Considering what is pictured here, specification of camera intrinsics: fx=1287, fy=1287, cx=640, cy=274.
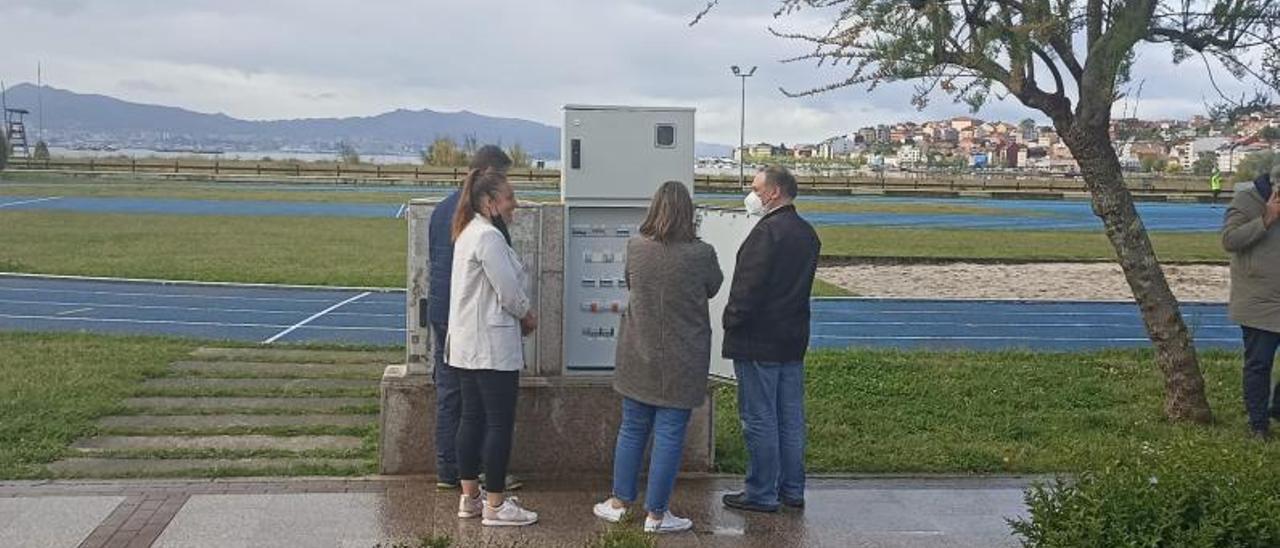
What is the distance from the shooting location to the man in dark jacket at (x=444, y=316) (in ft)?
19.8

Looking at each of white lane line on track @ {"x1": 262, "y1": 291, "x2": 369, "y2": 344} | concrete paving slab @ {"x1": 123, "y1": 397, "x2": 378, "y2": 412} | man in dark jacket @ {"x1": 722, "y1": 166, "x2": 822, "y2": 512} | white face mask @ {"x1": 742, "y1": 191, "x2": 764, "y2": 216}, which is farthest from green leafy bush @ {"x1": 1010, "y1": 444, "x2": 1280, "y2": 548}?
white lane line on track @ {"x1": 262, "y1": 291, "x2": 369, "y2": 344}

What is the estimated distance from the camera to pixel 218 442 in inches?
301

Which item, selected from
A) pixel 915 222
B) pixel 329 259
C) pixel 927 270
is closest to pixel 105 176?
pixel 915 222

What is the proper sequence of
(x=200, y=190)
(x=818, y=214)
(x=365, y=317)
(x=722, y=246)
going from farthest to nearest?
(x=200, y=190)
(x=818, y=214)
(x=365, y=317)
(x=722, y=246)

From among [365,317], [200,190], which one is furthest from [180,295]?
[200,190]

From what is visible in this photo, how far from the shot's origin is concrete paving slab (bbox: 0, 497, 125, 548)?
18.0ft

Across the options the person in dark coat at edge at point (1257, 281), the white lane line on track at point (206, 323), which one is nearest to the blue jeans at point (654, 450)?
the person in dark coat at edge at point (1257, 281)

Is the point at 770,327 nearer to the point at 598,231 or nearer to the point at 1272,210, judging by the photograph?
the point at 598,231

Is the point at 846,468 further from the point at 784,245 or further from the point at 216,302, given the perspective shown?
the point at 216,302

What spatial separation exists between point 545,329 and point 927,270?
52.6 ft

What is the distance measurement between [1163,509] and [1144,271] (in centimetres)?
470

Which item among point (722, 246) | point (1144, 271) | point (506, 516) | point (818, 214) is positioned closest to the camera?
point (506, 516)

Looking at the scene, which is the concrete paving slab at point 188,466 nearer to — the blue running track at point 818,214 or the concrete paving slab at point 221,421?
the concrete paving slab at point 221,421

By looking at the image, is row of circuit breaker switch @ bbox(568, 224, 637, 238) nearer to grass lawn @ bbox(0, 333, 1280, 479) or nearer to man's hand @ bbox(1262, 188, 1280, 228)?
grass lawn @ bbox(0, 333, 1280, 479)
